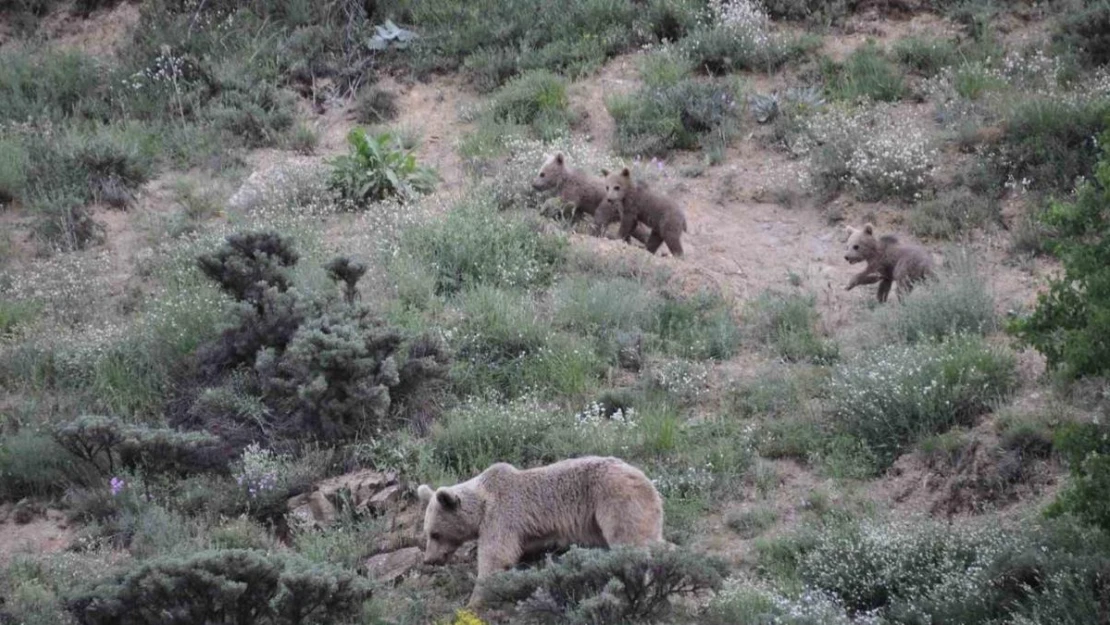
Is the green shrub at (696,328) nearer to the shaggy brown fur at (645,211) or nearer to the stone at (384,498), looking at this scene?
the shaggy brown fur at (645,211)

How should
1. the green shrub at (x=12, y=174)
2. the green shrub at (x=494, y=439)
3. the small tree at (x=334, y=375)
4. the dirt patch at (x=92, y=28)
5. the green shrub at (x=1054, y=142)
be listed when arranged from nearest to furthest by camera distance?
the green shrub at (x=494, y=439) → the small tree at (x=334, y=375) → the green shrub at (x=1054, y=142) → the green shrub at (x=12, y=174) → the dirt patch at (x=92, y=28)

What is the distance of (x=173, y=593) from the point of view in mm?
8336

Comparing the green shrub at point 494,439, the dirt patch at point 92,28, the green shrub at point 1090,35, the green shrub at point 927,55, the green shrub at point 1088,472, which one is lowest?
the dirt patch at point 92,28

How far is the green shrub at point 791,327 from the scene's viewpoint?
12.5 m

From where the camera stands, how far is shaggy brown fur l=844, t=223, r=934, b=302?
525 inches

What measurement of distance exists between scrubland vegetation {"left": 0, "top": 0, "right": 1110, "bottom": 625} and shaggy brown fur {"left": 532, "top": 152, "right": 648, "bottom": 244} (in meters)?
0.36

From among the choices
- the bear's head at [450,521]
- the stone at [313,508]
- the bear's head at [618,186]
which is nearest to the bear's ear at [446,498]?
the bear's head at [450,521]

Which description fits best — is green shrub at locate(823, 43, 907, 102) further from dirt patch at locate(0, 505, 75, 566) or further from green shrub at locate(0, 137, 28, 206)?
dirt patch at locate(0, 505, 75, 566)

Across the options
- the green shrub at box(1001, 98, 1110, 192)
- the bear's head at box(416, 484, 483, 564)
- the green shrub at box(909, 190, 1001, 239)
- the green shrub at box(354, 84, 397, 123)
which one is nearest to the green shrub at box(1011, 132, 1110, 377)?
the bear's head at box(416, 484, 483, 564)

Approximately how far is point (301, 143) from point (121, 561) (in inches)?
333

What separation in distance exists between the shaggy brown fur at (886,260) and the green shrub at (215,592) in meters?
6.55

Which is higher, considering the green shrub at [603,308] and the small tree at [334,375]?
the small tree at [334,375]

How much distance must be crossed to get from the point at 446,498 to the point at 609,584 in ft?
4.91

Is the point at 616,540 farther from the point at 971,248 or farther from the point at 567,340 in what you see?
the point at 971,248
